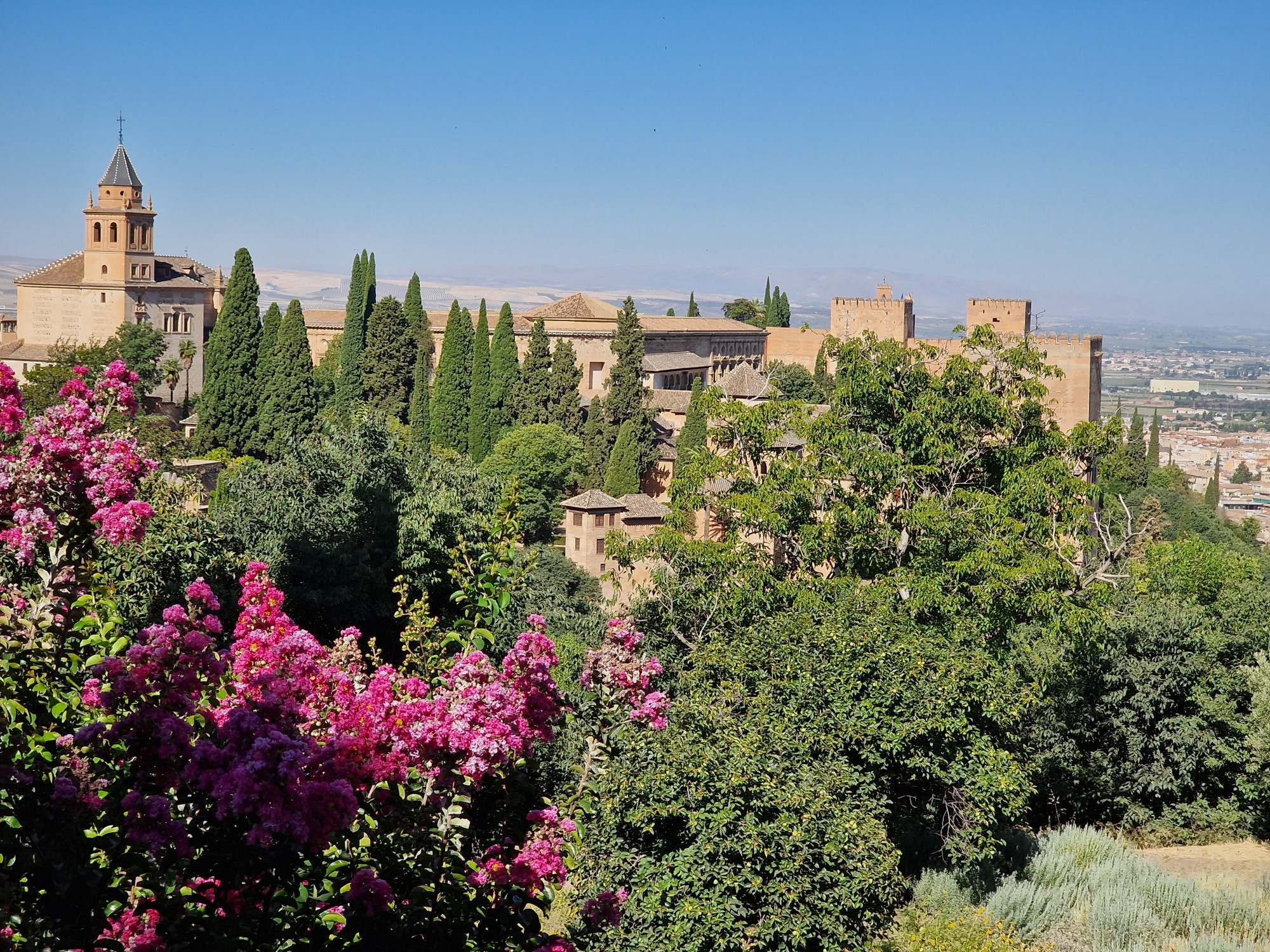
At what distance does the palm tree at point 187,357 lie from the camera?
43156mm

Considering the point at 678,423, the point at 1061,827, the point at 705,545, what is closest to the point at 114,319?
the point at 678,423

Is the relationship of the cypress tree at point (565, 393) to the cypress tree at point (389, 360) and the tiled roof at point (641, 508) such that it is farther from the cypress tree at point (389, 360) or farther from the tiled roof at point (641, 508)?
the tiled roof at point (641, 508)

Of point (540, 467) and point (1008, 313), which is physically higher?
point (1008, 313)

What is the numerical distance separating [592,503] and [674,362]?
75.0 feet

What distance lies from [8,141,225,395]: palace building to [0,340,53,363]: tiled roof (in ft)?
0.15

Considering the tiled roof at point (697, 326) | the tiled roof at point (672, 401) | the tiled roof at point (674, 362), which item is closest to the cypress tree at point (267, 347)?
the tiled roof at point (672, 401)

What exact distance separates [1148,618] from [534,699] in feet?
40.5

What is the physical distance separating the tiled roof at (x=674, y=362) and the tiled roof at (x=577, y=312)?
256 centimetres

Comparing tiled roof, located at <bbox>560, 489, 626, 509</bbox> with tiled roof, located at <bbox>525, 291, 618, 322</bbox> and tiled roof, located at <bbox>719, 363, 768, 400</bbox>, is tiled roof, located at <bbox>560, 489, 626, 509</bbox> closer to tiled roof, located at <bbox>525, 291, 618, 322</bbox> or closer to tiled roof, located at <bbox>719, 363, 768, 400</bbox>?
tiled roof, located at <bbox>719, 363, 768, 400</bbox>

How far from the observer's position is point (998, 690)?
416 inches

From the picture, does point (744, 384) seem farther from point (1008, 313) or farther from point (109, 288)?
point (109, 288)

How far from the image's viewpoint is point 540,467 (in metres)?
34.3

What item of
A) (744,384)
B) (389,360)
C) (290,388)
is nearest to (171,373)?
(290,388)

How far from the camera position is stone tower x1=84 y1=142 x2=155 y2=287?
46.0 metres
